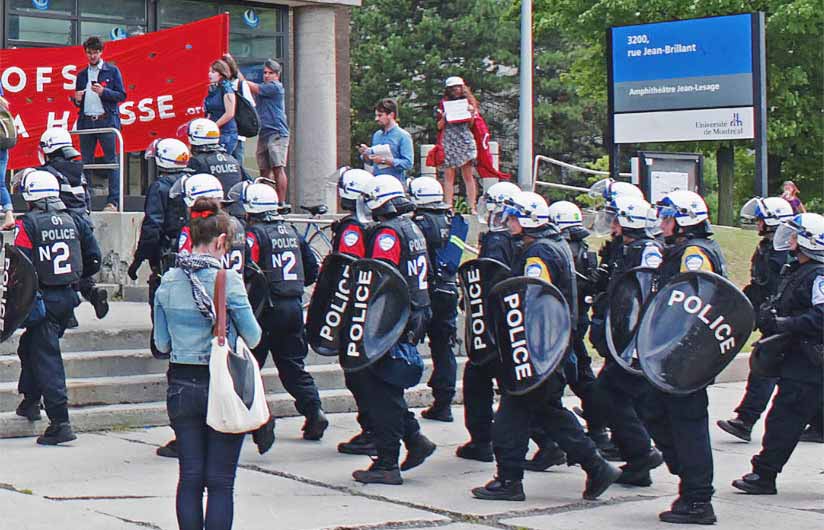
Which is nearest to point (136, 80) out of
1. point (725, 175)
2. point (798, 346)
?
point (798, 346)

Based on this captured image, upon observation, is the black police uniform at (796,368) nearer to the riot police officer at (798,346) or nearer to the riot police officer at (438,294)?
the riot police officer at (798,346)

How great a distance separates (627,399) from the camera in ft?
29.3

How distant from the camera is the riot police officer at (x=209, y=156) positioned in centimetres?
1139

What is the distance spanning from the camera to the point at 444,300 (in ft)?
36.6

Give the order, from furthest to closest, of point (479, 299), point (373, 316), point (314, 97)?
point (314, 97), point (479, 299), point (373, 316)

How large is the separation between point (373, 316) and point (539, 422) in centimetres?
126

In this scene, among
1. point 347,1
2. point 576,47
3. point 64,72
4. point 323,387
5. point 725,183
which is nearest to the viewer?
point 323,387

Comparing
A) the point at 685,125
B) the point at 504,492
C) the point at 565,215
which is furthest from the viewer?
the point at 685,125

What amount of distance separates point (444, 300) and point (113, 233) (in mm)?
4728

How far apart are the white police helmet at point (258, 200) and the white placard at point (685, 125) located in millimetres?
8416

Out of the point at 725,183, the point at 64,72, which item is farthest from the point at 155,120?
the point at 725,183

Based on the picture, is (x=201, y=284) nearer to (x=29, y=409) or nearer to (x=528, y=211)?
(x=528, y=211)

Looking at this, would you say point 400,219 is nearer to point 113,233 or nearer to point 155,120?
point 113,233

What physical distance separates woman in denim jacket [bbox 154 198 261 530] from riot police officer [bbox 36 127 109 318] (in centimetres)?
428
